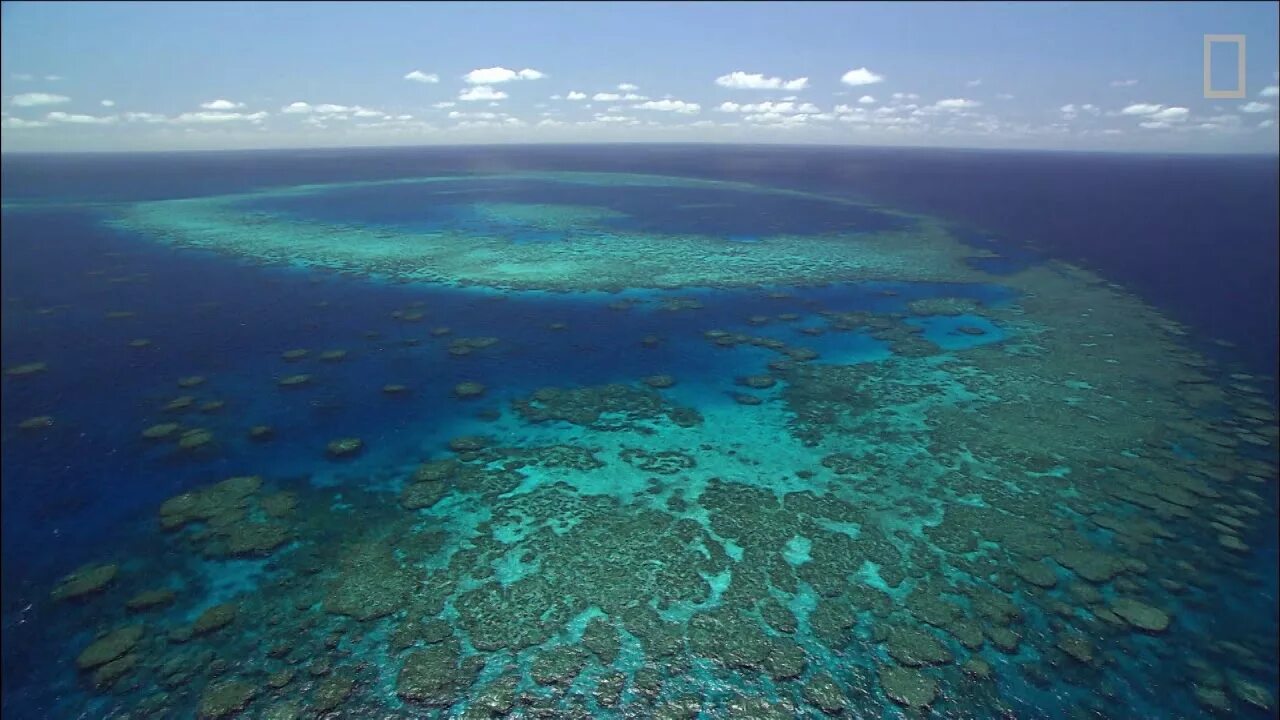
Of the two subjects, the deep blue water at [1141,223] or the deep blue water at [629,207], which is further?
the deep blue water at [629,207]

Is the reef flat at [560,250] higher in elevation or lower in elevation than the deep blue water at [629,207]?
lower

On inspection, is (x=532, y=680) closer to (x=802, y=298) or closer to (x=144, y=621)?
(x=144, y=621)

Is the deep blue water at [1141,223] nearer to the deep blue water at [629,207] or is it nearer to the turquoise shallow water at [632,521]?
the turquoise shallow water at [632,521]

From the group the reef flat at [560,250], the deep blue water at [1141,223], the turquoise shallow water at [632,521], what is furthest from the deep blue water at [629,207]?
the turquoise shallow water at [632,521]

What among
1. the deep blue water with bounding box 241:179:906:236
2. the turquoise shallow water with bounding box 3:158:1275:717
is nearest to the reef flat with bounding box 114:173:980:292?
the deep blue water with bounding box 241:179:906:236

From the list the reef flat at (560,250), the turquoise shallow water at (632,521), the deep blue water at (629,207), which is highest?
the deep blue water at (629,207)

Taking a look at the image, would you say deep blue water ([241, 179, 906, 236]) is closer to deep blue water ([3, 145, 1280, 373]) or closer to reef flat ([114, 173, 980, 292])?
reef flat ([114, 173, 980, 292])

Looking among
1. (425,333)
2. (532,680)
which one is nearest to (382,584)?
(532,680)

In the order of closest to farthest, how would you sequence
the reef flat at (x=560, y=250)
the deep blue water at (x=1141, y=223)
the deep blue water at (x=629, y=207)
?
the deep blue water at (x=1141, y=223), the reef flat at (x=560, y=250), the deep blue water at (x=629, y=207)

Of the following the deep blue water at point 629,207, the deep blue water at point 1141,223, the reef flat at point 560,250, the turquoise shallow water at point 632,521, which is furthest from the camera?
the deep blue water at point 629,207
